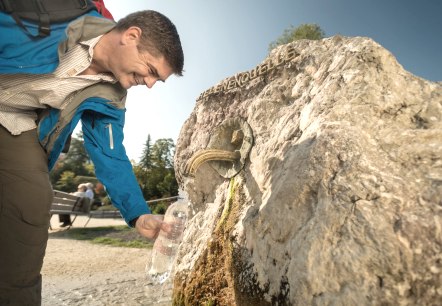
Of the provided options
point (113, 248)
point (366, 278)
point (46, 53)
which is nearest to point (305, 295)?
point (366, 278)

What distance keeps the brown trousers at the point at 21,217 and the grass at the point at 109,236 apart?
5287mm

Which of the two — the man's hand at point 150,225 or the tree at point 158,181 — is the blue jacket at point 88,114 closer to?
the man's hand at point 150,225

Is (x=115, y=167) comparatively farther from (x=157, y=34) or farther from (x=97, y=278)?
(x=97, y=278)

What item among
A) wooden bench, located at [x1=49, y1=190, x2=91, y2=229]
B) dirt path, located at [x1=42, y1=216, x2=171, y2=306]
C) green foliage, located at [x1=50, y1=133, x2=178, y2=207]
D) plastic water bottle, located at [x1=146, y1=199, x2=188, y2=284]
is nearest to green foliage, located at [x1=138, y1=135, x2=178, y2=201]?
green foliage, located at [x1=50, y1=133, x2=178, y2=207]

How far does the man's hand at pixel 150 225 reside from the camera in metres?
1.97

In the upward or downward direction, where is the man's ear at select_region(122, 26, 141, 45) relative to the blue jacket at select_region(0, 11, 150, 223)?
upward

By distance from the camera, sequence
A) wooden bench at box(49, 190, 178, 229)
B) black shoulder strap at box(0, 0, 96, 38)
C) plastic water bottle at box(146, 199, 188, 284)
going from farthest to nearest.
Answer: wooden bench at box(49, 190, 178, 229) → plastic water bottle at box(146, 199, 188, 284) → black shoulder strap at box(0, 0, 96, 38)

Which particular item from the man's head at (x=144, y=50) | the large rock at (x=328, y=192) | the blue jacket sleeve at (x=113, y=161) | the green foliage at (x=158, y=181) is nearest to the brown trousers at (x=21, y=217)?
the blue jacket sleeve at (x=113, y=161)

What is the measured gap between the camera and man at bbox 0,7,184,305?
69.9 inches

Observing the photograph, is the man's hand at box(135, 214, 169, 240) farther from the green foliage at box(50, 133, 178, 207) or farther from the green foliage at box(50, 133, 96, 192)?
the green foliage at box(50, 133, 96, 192)

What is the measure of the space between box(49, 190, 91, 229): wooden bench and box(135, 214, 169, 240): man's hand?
8.00 m

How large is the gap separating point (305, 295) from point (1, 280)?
5.46 feet

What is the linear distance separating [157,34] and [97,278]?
3.44 metres

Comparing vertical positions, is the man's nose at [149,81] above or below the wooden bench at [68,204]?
above
